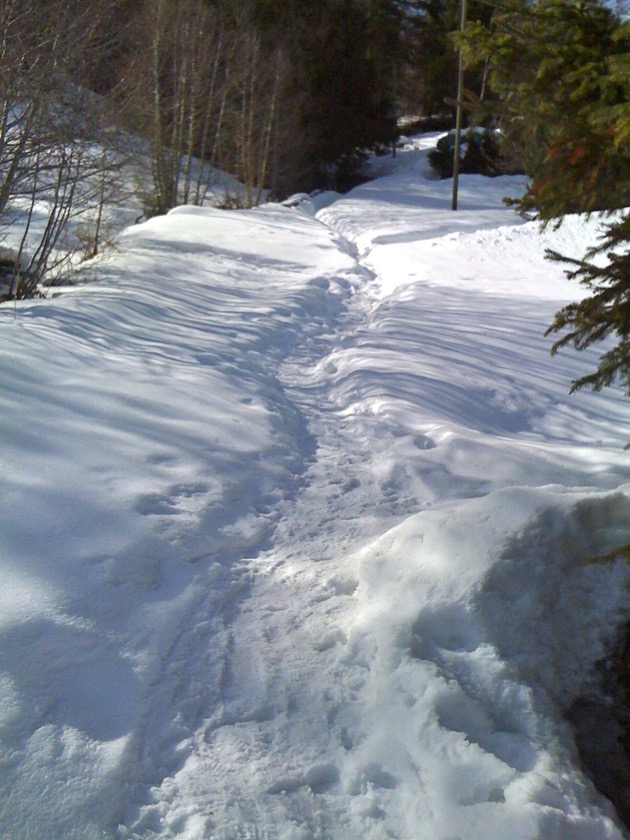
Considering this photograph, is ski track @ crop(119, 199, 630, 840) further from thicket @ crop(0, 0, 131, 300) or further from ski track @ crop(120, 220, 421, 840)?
thicket @ crop(0, 0, 131, 300)

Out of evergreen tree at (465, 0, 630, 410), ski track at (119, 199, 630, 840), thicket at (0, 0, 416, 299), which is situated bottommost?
ski track at (119, 199, 630, 840)

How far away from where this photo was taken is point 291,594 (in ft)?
10.8

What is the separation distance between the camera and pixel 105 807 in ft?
6.97

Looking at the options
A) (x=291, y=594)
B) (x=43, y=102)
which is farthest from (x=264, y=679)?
(x=43, y=102)

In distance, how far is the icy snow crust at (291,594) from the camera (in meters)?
2.21

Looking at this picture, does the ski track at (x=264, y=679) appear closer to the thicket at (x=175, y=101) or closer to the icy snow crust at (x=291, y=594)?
the icy snow crust at (x=291, y=594)

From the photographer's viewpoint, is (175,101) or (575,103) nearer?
(575,103)

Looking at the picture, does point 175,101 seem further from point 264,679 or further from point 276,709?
point 276,709

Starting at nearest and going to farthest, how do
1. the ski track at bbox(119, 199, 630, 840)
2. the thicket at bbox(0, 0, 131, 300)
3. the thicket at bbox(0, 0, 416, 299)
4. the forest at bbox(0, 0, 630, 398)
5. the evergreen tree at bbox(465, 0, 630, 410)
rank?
1. the ski track at bbox(119, 199, 630, 840)
2. the evergreen tree at bbox(465, 0, 630, 410)
3. the forest at bbox(0, 0, 630, 398)
4. the thicket at bbox(0, 0, 131, 300)
5. the thicket at bbox(0, 0, 416, 299)

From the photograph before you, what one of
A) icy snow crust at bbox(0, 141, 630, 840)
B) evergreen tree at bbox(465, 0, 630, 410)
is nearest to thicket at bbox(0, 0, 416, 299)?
icy snow crust at bbox(0, 141, 630, 840)

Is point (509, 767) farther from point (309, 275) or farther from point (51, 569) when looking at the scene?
point (309, 275)

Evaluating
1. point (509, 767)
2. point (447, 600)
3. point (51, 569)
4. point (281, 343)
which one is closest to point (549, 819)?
point (509, 767)

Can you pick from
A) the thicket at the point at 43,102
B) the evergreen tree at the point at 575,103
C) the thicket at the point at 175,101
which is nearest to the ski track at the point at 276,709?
the evergreen tree at the point at 575,103

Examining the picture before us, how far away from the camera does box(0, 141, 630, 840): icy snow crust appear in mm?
2207
